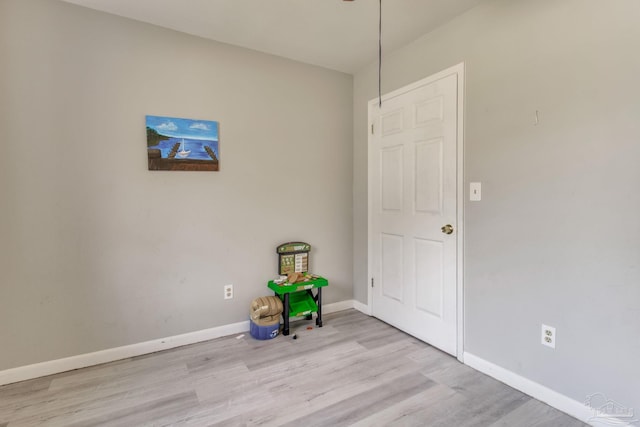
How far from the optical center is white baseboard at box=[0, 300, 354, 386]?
1.99 metres

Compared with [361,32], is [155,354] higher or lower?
lower

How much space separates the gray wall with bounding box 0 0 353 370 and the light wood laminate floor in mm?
300

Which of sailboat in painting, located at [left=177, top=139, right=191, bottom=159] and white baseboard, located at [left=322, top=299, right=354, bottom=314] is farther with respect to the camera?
white baseboard, located at [left=322, top=299, right=354, bottom=314]

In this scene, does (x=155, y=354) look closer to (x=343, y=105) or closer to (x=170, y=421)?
(x=170, y=421)

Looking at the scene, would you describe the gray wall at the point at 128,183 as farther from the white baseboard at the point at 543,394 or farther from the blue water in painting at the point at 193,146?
the white baseboard at the point at 543,394

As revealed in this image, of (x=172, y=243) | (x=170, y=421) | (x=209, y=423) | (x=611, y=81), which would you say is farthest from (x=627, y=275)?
(x=172, y=243)

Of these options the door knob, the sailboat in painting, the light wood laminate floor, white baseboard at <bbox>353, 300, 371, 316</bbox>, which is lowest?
the light wood laminate floor

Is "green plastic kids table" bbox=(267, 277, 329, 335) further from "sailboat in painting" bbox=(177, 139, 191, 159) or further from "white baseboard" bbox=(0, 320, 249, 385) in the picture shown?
"sailboat in painting" bbox=(177, 139, 191, 159)

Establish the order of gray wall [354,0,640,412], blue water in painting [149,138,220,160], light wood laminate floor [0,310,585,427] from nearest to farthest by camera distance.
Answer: gray wall [354,0,640,412] < light wood laminate floor [0,310,585,427] < blue water in painting [149,138,220,160]

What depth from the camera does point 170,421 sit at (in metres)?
1.63

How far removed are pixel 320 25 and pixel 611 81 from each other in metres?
1.82

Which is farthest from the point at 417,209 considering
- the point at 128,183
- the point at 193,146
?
the point at 128,183

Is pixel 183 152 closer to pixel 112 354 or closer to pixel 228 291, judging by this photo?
pixel 228 291

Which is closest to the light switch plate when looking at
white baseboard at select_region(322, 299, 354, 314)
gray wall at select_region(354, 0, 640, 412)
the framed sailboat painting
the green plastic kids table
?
gray wall at select_region(354, 0, 640, 412)
